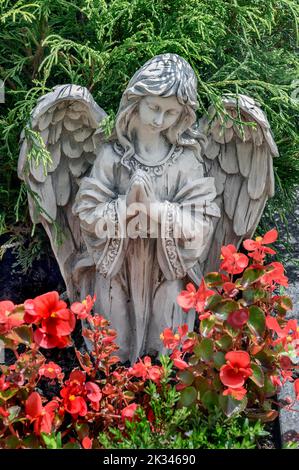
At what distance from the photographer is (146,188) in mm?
2596

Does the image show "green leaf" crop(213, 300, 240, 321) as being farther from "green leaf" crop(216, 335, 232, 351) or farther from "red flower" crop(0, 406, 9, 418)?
"red flower" crop(0, 406, 9, 418)

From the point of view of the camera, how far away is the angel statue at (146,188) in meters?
2.63

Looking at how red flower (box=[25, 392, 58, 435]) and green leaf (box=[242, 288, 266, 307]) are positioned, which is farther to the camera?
green leaf (box=[242, 288, 266, 307])

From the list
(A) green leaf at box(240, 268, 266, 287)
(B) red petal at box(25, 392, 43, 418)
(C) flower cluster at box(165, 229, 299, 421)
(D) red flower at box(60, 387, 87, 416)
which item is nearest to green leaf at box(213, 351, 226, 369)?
(C) flower cluster at box(165, 229, 299, 421)

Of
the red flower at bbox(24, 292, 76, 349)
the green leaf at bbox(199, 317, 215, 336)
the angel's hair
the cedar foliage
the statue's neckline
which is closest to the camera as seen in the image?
the red flower at bbox(24, 292, 76, 349)

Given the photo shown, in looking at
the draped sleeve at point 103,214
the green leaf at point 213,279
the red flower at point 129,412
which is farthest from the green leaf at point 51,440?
the draped sleeve at point 103,214

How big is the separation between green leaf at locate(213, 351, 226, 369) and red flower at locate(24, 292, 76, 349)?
0.42 meters

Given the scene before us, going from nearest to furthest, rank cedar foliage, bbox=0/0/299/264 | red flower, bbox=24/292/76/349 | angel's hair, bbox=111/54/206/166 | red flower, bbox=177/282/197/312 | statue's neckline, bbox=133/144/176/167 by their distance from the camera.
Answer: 1. red flower, bbox=24/292/76/349
2. red flower, bbox=177/282/197/312
3. angel's hair, bbox=111/54/206/166
4. statue's neckline, bbox=133/144/176/167
5. cedar foliage, bbox=0/0/299/264

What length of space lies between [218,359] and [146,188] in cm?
70

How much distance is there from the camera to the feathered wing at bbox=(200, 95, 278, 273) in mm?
2756

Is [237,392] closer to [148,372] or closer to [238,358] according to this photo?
[238,358]
